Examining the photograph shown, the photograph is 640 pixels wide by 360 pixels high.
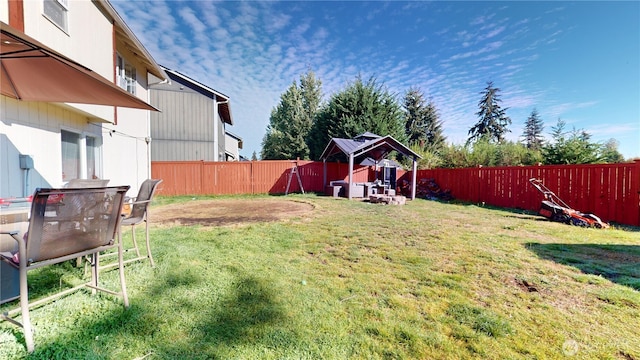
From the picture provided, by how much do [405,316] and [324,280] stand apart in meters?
0.91

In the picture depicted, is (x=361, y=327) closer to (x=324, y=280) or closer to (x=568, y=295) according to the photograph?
(x=324, y=280)

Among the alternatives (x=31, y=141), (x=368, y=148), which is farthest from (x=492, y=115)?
(x=31, y=141)

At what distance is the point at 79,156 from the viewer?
5.90m

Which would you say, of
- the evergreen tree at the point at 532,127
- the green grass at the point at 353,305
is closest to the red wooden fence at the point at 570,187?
the green grass at the point at 353,305

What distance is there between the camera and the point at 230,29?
382 inches

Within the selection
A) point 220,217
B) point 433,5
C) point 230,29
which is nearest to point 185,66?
point 230,29

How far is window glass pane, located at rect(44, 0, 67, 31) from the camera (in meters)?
4.41

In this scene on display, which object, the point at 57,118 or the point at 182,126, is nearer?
the point at 57,118

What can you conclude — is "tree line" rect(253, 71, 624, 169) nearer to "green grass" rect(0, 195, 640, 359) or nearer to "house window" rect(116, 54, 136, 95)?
"green grass" rect(0, 195, 640, 359)

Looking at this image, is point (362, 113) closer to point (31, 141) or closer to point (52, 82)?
point (31, 141)

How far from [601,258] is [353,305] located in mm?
3708

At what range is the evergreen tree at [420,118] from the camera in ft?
90.6

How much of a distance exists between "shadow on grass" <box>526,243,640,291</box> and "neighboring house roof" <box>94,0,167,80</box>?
973 centimetres

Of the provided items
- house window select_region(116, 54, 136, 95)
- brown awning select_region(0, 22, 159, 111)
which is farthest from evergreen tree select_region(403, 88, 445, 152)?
brown awning select_region(0, 22, 159, 111)
